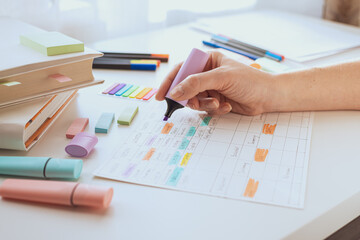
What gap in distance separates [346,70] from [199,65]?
0.28m

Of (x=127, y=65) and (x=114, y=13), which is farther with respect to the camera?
(x=114, y=13)

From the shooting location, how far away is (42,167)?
21.2 inches

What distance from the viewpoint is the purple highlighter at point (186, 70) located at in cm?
71

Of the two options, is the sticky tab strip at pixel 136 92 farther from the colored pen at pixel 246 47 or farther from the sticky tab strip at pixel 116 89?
the colored pen at pixel 246 47

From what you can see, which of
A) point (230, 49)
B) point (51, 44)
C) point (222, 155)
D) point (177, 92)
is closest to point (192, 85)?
point (177, 92)

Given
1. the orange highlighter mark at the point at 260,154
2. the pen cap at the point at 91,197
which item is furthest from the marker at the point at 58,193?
the orange highlighter mark at the point at 260,154

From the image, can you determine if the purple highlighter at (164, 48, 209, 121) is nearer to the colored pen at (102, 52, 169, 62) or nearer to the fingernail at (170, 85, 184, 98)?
the fingernail at (170, 85, 184, 98)

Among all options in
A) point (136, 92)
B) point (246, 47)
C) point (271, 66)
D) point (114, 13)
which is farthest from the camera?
point (114, 13)

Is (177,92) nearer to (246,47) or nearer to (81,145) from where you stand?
(81,145)

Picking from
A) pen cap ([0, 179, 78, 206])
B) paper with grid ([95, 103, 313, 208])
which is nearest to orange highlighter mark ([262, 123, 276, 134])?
paper with grid ([95, 103, 313, 208])

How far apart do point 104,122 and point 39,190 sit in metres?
0.20

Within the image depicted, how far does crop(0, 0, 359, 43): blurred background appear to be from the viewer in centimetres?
102

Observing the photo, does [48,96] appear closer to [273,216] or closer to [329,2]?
[273,216]

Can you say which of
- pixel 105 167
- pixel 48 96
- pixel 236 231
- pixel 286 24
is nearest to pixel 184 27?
pixel 286 24
